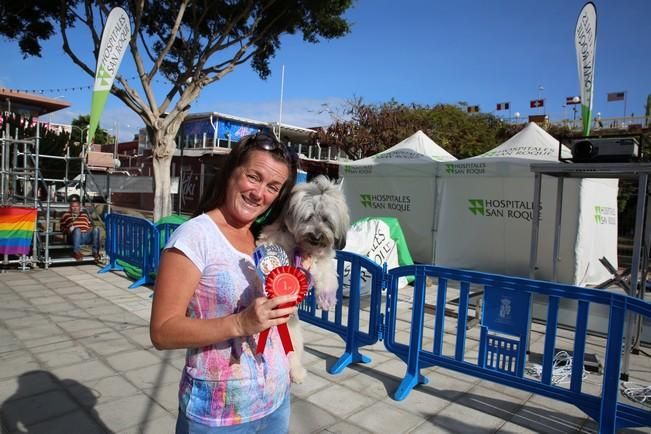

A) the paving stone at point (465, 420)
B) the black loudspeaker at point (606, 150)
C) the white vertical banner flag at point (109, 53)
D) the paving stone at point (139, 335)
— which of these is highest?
the white vertical banner flag at point (109, 53)

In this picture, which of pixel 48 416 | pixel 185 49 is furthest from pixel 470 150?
pixel 48 416

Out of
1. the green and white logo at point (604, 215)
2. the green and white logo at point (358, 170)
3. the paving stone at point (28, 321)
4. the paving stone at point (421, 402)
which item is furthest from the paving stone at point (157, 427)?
the green and white logo at point (358, 170)

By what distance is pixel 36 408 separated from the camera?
297 cm

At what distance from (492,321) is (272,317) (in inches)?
108

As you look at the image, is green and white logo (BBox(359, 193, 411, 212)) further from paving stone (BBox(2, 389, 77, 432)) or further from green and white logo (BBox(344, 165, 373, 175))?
paving stone (BBox(2, 389, 77, 432))

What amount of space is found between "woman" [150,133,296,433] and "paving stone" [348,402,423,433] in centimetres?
181

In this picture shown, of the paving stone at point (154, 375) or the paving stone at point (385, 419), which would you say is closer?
the paving stone at point (385, 419)

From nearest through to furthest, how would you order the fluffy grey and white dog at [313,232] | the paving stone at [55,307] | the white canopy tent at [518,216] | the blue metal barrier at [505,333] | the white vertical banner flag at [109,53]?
1. the fluffy grey and white dog at [313,232]
2. the blue metal barrier at [505,333]
3. the paving stone at [55,307]
4. the white vertical banner flag at [109,53]
5. the white canopy tent at [518,216]

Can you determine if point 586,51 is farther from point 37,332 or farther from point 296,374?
point 37,332

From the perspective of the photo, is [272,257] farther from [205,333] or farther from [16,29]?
[16,29]

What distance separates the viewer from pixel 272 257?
1347mm

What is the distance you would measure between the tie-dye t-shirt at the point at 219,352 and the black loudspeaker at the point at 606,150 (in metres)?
4.32

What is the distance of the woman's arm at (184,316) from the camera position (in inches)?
40.9

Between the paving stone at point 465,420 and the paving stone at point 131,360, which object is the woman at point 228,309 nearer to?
the paving stone at point 465,420
